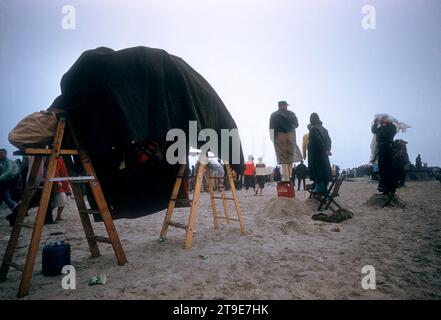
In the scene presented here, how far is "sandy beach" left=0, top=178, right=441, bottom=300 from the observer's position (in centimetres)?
256

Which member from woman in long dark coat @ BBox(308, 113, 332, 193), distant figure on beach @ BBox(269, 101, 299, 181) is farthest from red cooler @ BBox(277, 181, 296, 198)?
woman in long dark coat @ BBox(308, 113, 332, 193)

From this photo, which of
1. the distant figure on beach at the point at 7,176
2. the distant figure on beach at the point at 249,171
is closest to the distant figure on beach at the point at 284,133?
the distant figure on beach at the point at 7,176

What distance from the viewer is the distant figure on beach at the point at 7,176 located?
290 inches

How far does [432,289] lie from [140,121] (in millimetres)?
3554

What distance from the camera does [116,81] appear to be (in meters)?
3.02

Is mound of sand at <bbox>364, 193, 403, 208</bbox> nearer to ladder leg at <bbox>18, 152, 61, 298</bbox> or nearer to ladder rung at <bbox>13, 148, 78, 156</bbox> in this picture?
ladder rung at <bbox>13, 148, 78, 156</bbox>

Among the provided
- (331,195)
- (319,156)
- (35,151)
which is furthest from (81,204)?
(319,156)

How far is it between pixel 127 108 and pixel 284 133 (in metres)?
5.67

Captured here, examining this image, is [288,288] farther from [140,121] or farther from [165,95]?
[165,95]

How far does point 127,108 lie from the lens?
297 centimetres

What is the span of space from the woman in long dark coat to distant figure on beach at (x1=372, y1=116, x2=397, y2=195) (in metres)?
1.68

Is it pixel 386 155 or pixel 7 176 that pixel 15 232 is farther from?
pixel 386 155
